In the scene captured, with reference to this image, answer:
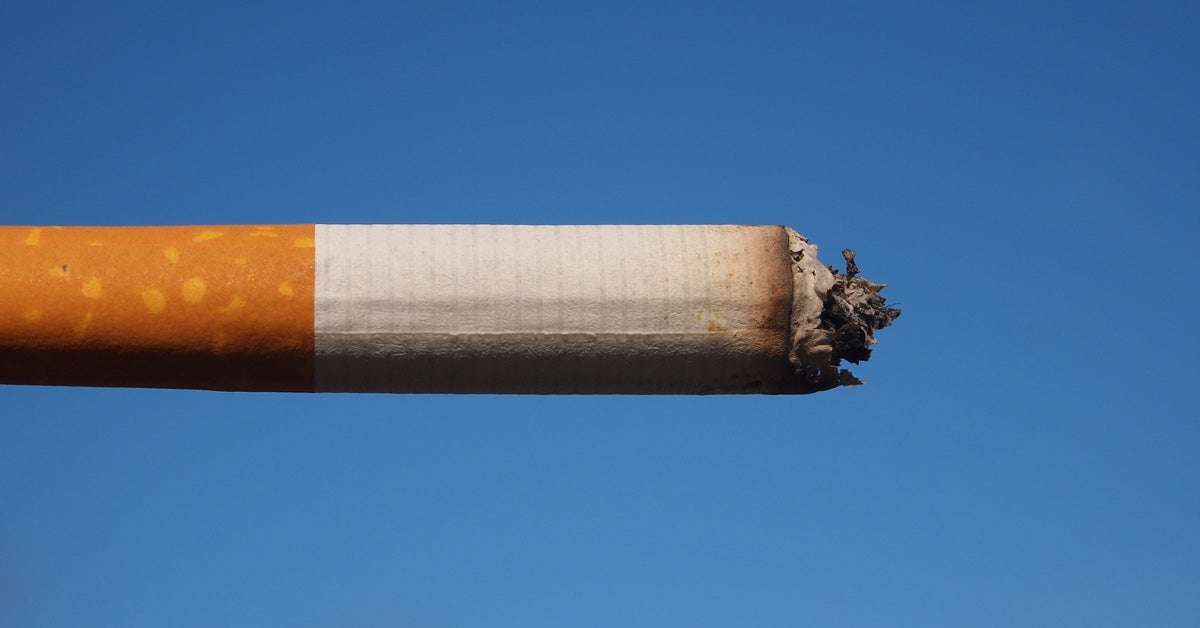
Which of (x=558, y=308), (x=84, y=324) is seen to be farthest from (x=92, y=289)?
(x=558, y=308)

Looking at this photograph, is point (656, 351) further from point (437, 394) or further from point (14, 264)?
point (14, 264)

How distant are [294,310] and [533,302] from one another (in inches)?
32.3

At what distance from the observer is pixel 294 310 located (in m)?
6.38

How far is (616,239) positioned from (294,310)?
1142mm

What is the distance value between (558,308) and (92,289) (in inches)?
63.1

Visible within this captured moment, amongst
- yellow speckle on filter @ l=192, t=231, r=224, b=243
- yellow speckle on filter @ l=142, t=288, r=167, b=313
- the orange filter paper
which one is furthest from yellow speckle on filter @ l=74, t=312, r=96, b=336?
yellow speckle on filter @ l=192, t=231, r=224, b=243

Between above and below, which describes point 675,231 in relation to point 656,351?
above

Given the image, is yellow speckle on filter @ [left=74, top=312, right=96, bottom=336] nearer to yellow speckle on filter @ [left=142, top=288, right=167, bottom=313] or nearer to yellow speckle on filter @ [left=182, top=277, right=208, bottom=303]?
yellow speckle on filter @ [left=142, top=288, right=167, bottom=313]

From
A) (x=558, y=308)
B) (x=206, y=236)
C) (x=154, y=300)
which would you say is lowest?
(x=558, y=308)

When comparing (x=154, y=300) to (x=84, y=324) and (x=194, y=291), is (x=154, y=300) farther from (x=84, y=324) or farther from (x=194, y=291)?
(x=84, y=324)

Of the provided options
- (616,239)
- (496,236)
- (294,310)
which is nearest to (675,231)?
(616,239)

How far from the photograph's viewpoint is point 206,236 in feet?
21.4

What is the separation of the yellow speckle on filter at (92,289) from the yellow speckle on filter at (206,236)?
0.37 metres

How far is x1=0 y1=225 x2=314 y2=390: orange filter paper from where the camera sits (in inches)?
250
